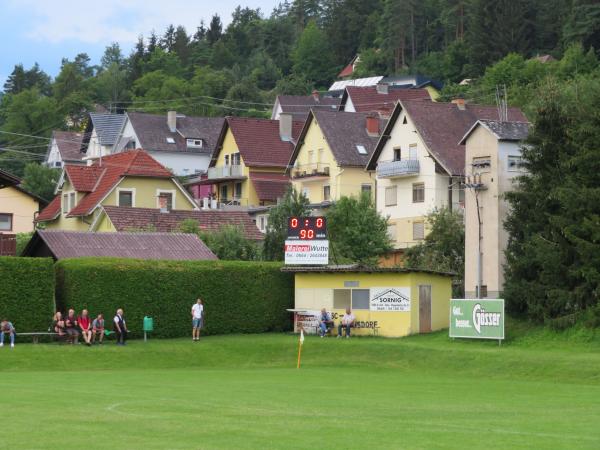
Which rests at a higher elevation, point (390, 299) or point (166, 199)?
point (166, 199)

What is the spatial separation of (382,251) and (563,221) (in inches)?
1022

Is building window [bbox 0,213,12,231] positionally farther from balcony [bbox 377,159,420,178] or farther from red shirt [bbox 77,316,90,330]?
red shirt [bbox 77,316,90,330]

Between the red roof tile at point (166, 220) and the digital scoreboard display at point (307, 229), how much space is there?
1807 centimetres

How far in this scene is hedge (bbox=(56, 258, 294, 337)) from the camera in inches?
2135

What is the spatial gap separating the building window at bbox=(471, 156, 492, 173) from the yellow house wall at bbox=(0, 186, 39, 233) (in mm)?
43005

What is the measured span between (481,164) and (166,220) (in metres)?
24.8

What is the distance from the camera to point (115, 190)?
3546 inches

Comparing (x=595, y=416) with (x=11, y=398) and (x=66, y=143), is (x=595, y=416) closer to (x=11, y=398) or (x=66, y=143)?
(x=11, y=398)

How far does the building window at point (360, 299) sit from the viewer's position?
57.1 m

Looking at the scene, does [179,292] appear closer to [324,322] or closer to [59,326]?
[324,322]

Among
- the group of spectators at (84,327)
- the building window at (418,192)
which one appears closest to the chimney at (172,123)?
the building window at (418,192)

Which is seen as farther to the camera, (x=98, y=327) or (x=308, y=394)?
(x=98, y=327)

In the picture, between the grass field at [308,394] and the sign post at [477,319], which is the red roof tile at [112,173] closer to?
the grass field at [308,394]

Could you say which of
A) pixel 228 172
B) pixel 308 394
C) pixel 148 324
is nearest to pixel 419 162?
pixel 228 172
